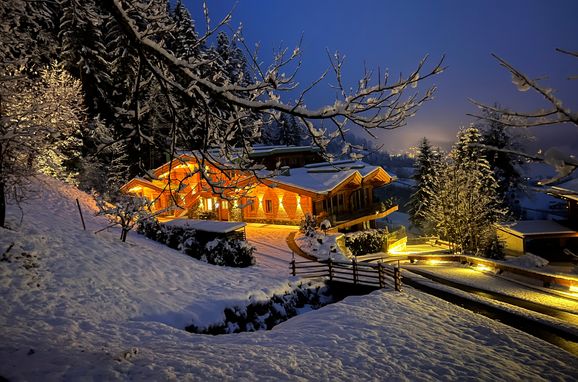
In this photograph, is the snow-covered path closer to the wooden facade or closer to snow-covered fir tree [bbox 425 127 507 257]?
the wooden facade

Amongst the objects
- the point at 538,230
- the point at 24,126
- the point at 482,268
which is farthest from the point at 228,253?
the point at 538,230

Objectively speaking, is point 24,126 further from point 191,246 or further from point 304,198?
point 304,198

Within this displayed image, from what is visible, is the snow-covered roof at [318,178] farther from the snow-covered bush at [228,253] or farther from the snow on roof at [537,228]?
the snow on roof at [537,228]

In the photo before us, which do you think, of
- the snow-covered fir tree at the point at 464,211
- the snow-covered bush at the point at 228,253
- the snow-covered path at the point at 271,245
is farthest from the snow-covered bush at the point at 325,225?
the snow-covered bush at the point at 228,253

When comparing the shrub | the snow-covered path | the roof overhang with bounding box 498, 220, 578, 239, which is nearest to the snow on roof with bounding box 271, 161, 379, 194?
the snow-covered path

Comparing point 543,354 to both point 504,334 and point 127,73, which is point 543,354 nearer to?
point 504,334

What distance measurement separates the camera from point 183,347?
24.7ft

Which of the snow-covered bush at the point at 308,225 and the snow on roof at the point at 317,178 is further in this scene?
the snow on roof at the point at 317,178

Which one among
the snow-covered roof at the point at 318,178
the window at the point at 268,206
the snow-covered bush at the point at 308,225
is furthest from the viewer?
the window at the point at 268,206

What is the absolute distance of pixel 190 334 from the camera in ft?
29.3

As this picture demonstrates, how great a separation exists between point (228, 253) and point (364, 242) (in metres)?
14.8

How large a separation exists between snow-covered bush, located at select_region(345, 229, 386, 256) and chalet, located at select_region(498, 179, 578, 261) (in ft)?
36.1

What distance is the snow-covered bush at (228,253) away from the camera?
57.0 ft

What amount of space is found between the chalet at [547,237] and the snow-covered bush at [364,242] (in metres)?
11.0
